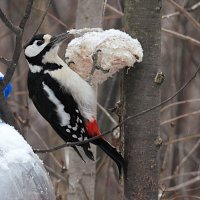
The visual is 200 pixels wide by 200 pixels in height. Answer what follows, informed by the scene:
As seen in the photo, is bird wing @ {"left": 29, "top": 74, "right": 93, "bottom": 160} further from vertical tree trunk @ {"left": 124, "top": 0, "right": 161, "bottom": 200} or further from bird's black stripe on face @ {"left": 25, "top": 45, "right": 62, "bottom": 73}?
vertical tree trunk @ {"left": 124, "top": 0, "right": 161, "bottom": 200}

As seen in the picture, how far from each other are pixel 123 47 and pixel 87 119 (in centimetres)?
52

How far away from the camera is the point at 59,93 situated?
3.12 meters

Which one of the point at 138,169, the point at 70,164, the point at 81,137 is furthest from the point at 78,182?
the point at 138,169

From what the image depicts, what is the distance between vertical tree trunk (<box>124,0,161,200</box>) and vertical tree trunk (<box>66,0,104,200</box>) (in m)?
0.50

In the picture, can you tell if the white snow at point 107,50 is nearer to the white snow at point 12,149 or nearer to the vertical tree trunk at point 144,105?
the vertical tree trunk at point 144,105

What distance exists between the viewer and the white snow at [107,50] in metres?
2.67

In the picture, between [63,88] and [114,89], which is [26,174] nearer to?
[63,88]

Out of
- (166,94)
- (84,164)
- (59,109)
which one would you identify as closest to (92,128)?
(59,109)

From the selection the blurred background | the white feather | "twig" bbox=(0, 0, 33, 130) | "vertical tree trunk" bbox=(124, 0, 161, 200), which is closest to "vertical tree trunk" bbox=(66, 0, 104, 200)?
the white feather

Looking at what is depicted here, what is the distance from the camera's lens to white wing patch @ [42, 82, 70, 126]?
9.93 feet

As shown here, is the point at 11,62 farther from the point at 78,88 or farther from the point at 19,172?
the point at 78,88

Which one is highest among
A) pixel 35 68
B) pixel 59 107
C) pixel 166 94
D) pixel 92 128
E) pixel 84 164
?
pixel 35 68

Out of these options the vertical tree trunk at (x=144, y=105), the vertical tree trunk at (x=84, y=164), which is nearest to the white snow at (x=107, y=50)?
the vertical tree trunk at (x=144, y=105)

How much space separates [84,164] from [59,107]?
1.46 ft
